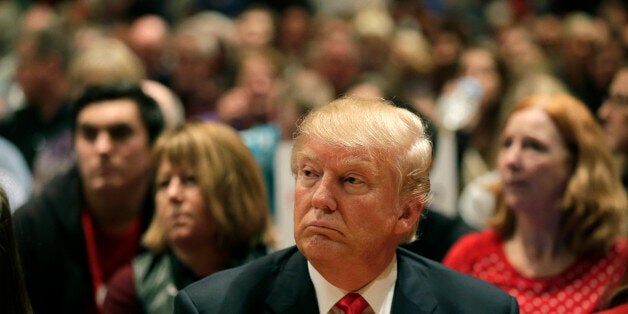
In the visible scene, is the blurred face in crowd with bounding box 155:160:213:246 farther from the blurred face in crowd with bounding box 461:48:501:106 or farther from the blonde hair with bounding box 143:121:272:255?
the blurred face in crowd with bounding box 461:48:501:106

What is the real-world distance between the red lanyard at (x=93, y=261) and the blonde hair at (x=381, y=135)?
5.50 ft

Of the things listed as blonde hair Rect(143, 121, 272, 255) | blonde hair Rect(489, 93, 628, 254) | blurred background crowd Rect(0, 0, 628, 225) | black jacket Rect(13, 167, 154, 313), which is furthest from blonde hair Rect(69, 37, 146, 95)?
blonde hair Rect(489, 93, 628, 254)

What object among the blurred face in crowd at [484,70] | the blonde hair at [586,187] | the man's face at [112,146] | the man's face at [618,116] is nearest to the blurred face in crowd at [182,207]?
the man's face at [112,146]

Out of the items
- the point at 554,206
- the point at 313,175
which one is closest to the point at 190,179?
the point at 313,175

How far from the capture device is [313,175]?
265cm

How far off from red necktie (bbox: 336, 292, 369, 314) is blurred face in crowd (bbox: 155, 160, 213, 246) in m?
1.16

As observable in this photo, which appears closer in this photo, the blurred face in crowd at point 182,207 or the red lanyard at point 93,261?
the blurred face in crowd at point 182,207

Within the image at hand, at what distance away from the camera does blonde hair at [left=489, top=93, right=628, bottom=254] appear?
12.7ft

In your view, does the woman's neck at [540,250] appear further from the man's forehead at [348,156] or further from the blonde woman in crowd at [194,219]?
the man's forehead at [348,156]

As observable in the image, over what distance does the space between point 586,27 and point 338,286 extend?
6375 mm

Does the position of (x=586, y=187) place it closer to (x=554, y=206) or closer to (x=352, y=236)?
(x=554, y=206)

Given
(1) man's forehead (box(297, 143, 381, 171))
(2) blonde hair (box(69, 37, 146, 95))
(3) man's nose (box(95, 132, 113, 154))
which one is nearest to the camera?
(1) man's forehead (box(297, 143, 381, 171))

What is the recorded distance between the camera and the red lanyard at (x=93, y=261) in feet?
13.5

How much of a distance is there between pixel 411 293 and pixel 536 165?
1.33 metres
